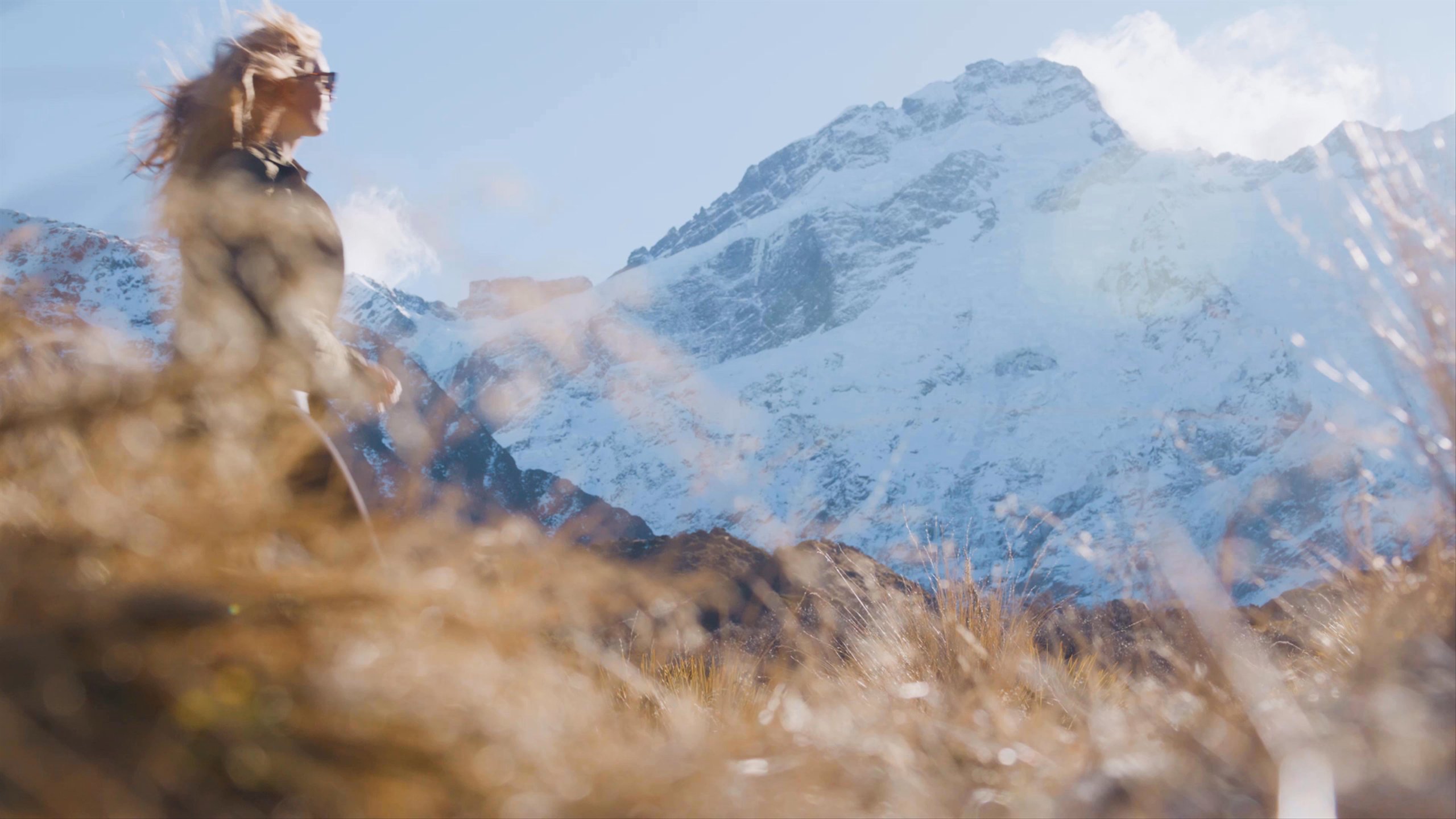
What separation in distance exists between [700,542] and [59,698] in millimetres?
14767

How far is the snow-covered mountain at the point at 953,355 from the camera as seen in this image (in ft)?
461

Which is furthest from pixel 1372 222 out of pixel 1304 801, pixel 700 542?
pixel 700 542

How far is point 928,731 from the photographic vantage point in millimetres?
1315

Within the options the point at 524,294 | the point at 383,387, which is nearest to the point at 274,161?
the point at 383,387

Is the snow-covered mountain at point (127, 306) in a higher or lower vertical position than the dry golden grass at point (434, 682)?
higher

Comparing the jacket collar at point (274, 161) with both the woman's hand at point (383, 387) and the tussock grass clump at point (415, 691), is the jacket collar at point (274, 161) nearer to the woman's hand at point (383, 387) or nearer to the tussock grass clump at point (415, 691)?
the woman's hand at point (383, 387)

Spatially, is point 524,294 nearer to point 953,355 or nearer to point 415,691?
point 953,355

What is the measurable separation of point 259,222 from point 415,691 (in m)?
1.29

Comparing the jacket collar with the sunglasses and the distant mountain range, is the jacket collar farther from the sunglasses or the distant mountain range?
the distant mountain range

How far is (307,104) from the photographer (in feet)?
6.67

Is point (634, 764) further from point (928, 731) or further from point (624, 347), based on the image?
point (624, 347)

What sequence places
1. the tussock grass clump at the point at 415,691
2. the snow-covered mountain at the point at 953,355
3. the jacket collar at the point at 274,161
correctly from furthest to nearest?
the snow-covered mountain at the point at 953,355, the jacket collar at the point at 274,161, the tussock grass clump at the point at 415,691

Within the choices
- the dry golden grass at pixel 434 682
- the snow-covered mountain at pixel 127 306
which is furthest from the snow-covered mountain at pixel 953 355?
the dry golden grass at pixel 434 682

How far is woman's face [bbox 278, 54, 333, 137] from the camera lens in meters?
2.00
